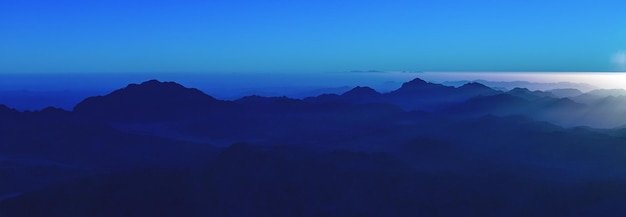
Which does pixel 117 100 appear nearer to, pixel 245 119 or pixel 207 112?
pixel 207 112

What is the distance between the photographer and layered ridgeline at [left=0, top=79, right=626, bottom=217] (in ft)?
189

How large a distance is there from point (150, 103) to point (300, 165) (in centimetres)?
7766

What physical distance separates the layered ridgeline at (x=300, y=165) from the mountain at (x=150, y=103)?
663 millimetres

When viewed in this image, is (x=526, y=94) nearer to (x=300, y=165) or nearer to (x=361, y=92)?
(x=361, y=92)

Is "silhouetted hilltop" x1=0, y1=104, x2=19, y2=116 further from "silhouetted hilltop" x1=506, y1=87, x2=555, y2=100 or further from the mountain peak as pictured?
"silhouetted hilltop" x1=506, y1=87, x2=555, y2=100

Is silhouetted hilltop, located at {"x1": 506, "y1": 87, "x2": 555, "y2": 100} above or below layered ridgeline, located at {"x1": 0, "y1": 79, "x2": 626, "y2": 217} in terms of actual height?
above

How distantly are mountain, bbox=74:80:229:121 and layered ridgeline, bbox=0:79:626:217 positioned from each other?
2.18 ft

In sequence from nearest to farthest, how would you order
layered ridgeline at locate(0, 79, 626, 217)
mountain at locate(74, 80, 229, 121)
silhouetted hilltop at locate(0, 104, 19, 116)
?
layered ridgeline at locate(0, 79, 626, 217) < silhouetted hilltop at locate(0, 104, 19, 116) < mountain at locate(74, 80, 229, 121)

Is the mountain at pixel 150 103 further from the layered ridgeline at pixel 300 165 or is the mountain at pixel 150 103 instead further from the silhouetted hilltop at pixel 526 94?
the silhouetted hilltop at pixel 526 94

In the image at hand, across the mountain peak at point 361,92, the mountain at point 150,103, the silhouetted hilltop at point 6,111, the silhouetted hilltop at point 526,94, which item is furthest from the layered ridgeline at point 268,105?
the mountain peak at point 361,92

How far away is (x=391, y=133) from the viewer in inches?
4144

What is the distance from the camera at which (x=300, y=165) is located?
66.1 metres

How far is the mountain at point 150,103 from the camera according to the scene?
128500mm

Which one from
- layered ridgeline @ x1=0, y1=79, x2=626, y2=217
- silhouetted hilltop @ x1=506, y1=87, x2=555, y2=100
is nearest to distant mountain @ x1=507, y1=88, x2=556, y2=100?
silhouetted hilltop @ x1=506, y1=87, x2=555, y2=100
